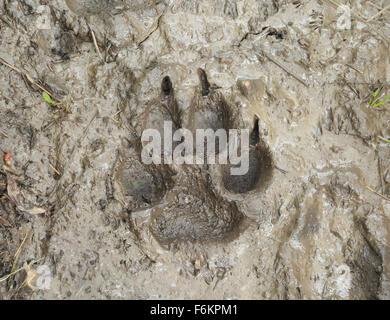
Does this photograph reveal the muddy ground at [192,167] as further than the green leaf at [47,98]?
No

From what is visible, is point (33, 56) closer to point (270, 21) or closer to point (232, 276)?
point (270, 21)

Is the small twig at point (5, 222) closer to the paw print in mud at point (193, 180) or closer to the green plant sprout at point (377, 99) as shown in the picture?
the paw print in mud at point (193, 180)

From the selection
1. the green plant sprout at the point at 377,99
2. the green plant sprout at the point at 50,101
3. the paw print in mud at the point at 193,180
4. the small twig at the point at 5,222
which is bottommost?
the small twig at the point at 5,222

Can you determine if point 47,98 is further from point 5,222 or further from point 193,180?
point 193,180

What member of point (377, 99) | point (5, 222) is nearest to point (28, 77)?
point (5, 222)

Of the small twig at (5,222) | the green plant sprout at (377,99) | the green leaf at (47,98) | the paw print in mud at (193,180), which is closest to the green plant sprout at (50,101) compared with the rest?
the green leaf at (47,98)

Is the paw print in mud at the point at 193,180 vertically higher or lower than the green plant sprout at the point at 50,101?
lower

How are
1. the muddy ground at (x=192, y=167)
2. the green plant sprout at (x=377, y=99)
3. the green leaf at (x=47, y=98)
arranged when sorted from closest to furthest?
the muddy ground at (x=192, y=167) → the green leaf at (x=47, y=98) → the green plant sprout at (x=377, y=99)
